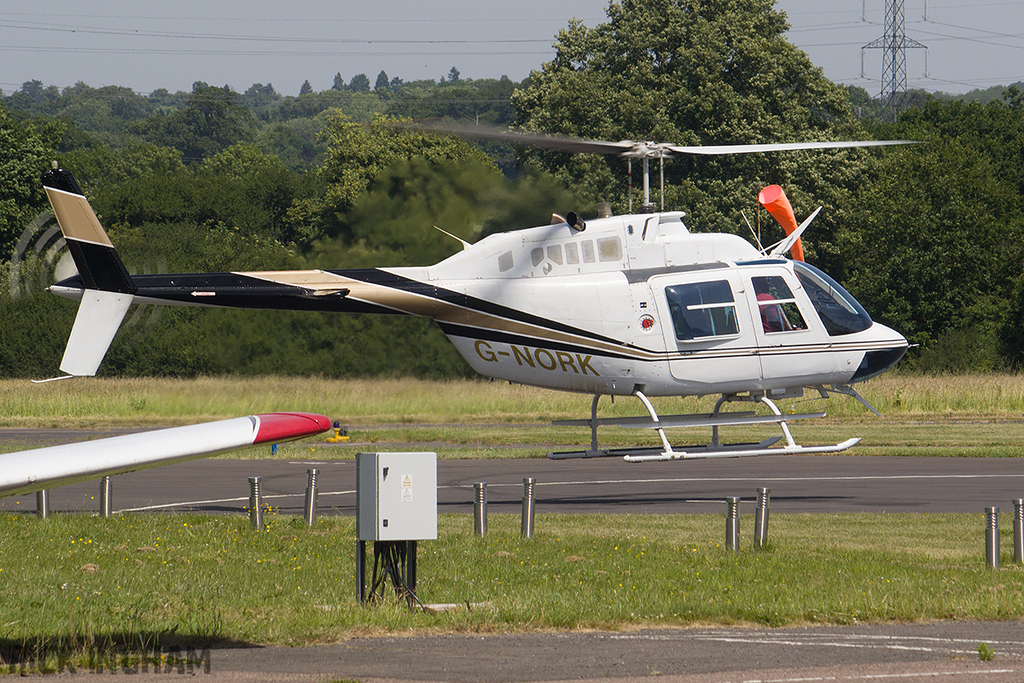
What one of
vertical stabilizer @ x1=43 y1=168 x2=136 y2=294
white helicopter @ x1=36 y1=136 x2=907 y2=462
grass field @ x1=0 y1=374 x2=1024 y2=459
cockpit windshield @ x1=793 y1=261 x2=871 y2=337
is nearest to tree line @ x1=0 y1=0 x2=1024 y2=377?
grass field @ x1=0 y1=374 x2=1024 y2=459

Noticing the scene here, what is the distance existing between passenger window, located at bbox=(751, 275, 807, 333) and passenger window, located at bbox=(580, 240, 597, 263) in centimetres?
291

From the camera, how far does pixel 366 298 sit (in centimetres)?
2047

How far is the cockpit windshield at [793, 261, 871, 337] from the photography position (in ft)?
66.0

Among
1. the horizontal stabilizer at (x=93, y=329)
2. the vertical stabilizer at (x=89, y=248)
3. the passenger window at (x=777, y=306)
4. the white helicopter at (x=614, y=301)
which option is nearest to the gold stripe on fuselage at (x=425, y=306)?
the white helicopter at (x=614, y=301)

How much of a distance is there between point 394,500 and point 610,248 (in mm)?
10853

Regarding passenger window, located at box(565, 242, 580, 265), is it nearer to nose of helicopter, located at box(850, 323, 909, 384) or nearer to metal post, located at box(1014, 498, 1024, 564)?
nose of helicopter, located at box(850, 323, 909, 384)

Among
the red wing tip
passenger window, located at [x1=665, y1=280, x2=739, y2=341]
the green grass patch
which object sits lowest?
the green grass patch

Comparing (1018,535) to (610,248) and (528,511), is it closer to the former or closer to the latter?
(528,511)

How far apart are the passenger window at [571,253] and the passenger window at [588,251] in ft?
0.36

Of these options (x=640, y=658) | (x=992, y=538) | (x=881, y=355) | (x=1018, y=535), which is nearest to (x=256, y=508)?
(x=640, y=658)

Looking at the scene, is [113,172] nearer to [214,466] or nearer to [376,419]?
[376,419]

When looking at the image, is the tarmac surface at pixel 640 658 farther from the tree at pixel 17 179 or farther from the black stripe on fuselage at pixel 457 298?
the tree at pixel 17 179

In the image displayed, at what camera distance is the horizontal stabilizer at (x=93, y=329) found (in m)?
19.5

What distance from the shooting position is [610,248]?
20.3m
